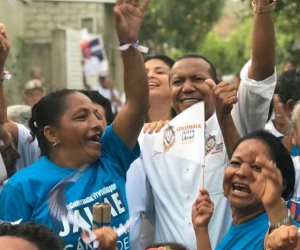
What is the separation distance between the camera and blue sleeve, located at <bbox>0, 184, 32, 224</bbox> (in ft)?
14.2

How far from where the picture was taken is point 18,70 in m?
15.0

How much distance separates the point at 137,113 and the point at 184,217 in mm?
744

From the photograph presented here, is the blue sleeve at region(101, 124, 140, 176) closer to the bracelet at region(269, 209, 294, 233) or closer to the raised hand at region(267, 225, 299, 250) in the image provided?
the bracelet at region(269, 209, 294, 233)

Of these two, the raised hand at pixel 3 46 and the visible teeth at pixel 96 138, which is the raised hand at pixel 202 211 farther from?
the raised hand at pixel 3 46

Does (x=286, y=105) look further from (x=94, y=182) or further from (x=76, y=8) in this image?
(x=76, y=8)

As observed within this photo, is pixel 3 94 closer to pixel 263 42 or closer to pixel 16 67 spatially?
pixel 263 42

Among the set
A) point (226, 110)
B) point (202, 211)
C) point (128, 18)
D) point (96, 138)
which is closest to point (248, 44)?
point (226, 110)

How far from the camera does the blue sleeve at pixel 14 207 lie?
4.34 metres

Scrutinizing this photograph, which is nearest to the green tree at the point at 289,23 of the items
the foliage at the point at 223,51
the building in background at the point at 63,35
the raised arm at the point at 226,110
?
the raised arm at the point at 226,110

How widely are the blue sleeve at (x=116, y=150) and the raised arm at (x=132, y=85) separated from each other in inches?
1.1

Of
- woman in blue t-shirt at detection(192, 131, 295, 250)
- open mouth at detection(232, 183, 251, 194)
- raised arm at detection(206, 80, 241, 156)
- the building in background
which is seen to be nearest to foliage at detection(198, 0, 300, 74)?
the building in background

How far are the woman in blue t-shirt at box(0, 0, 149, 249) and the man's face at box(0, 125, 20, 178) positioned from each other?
175 mm

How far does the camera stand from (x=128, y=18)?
14.5ft

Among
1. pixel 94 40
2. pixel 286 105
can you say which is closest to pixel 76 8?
pixel 94 40
